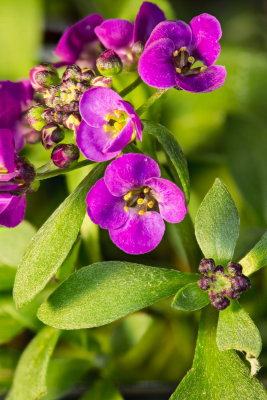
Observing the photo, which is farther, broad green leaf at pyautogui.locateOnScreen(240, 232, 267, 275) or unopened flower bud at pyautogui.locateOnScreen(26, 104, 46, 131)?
unopened flower bud at pyautogui.locateOnScreen(26, 104, 46, 131)

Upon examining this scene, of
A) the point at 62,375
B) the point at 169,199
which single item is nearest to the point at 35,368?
the point at 62,375

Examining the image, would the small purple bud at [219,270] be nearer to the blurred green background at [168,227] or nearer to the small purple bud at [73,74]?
the blurred green background at [168,227]

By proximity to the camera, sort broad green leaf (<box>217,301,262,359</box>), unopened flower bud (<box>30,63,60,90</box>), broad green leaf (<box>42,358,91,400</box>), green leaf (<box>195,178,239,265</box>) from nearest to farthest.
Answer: broad green leaf (<box>217,301,262,359</box>) → green leaf (<box>195,178,239,265</box>) → unopened flower bud (<box>30,63,60,90</box>) → broad green leaf (<box>42,358,91,400</box>)

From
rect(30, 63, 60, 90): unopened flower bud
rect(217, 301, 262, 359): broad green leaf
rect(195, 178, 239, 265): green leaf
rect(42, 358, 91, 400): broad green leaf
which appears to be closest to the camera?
rect(217, 301, 262, 359): broad green leaf

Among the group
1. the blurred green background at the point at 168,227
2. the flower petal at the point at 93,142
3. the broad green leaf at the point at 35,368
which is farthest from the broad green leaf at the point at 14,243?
the flower petal at the point at 93,142

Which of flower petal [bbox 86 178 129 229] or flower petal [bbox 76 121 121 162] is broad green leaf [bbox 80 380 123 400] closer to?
flower petal [bbox 86 178 129 229]

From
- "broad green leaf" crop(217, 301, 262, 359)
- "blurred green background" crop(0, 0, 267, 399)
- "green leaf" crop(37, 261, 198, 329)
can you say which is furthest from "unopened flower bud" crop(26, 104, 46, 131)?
"broad green leaf" crop(217, 301, 262, 359)

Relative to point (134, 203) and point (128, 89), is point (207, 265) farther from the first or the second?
point (128, 89)

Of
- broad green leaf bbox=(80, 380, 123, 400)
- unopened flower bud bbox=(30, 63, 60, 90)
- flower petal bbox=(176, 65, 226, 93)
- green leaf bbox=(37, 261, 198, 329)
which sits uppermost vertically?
flower petal bbox=(176, 65, 226, 93)

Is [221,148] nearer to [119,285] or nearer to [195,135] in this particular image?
[195,135]
